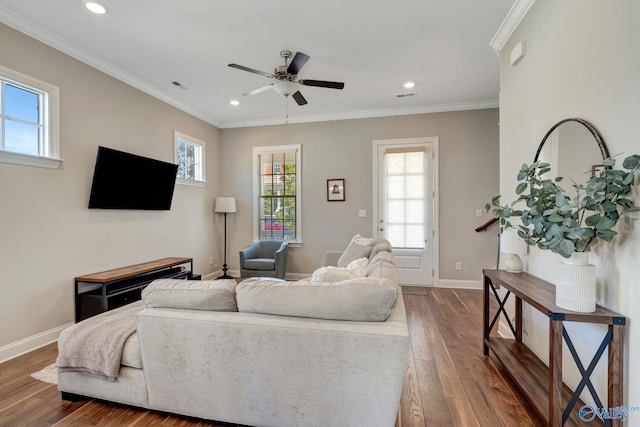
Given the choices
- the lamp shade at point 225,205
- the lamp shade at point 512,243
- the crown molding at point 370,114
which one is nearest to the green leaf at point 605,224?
the lamp shade at point 512,243

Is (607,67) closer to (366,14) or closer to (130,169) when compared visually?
(366,14)

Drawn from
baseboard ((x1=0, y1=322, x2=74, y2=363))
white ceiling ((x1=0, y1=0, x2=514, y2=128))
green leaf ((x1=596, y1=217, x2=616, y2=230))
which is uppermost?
white ceiling ((x1=0, y1=0, x2=514, y2=128))

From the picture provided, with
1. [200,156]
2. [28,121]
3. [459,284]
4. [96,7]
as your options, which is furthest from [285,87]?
[459,284]

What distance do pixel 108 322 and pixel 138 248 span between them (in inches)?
81.3

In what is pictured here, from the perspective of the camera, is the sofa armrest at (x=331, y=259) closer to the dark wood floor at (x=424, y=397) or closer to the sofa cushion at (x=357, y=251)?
the sofa cushion at (x=357, y=251)

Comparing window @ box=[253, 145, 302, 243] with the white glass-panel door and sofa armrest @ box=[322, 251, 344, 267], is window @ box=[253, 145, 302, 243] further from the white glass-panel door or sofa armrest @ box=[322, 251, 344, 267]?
the white glass-panel door

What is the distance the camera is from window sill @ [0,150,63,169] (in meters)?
2.35

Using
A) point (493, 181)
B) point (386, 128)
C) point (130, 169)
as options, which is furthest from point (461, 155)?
point (130, 169)

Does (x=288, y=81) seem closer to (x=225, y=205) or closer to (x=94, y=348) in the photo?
(x=94, y=348)

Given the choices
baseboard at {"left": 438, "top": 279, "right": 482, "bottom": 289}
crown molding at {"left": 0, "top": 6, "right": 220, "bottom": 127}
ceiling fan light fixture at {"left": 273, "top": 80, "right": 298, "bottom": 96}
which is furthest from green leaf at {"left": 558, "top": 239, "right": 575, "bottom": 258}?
crown molding at {"left": 0, "top": 6, "right": 220, "bottom": 127}

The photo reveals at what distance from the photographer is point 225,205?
5141mm

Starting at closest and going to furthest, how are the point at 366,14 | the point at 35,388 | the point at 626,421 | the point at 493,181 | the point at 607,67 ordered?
the point at 626,421, the point at 607,67, the point at 35,388, the point at 366,14, the point at 493,181

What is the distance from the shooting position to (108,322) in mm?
1848

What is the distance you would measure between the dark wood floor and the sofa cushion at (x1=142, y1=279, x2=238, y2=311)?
69 cm
